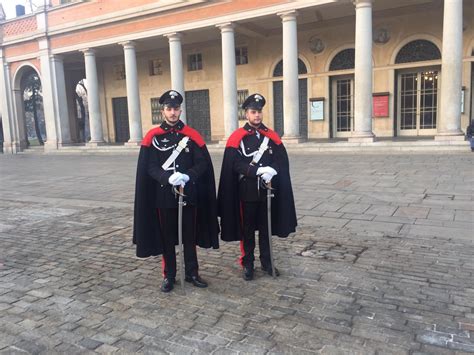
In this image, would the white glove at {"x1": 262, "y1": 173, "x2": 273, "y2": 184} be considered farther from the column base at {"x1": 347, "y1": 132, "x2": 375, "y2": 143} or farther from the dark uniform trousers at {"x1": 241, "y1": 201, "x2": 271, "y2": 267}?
the column base at {"x1": 347, "y1": 132, "x2": 375, "y2": 143}

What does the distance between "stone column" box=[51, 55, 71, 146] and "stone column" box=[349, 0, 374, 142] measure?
16707 millimetres

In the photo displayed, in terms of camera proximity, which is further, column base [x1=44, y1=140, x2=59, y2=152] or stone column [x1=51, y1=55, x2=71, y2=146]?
column base [x1=44, y1=140, x2=59, y2=152]

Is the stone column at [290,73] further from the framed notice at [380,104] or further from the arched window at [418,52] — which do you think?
the arched window at [418,52]

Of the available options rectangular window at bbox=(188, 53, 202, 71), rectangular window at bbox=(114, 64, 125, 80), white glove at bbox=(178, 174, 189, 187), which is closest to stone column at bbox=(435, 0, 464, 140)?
white glove at bbox=(178, 174, 189, 187)

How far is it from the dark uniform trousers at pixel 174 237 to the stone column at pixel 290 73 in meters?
13.7

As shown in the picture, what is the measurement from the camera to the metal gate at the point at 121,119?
90.7 feet

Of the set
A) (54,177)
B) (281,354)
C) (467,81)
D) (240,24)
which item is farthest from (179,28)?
(281,354)

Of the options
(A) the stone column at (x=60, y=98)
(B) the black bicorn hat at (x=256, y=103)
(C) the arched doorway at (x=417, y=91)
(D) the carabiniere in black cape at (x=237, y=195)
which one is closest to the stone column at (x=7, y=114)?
(A) the stone column at (x=60, y=98)

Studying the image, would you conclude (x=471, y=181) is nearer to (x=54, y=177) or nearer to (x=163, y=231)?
(x=163, y=231)

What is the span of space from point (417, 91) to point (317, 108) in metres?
4.57

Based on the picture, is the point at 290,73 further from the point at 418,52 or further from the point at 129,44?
the point at 129,44

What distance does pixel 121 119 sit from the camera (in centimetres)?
2798

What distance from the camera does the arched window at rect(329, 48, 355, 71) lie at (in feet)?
66.2

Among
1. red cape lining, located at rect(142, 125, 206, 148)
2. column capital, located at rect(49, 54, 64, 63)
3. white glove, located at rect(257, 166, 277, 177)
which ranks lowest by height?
white glove, located at rect(257, 166, 277, 177)
